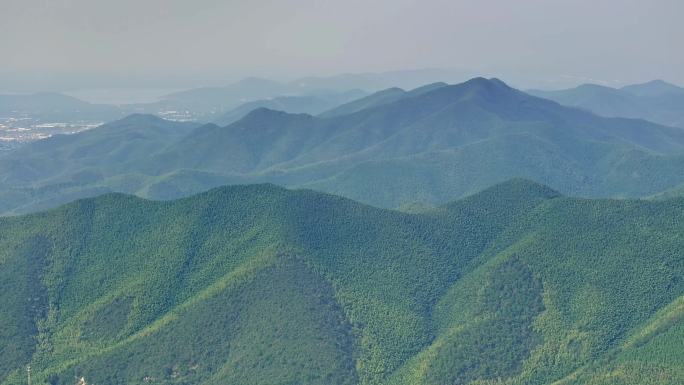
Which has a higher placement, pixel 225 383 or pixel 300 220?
pixel 300 220

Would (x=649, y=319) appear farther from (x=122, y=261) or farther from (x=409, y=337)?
(x=122, y=261)

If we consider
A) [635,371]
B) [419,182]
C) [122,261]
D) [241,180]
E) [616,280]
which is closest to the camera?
[635,371]

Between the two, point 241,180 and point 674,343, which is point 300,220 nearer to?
point 674,343

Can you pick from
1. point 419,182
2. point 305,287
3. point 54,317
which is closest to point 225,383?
point 305,287

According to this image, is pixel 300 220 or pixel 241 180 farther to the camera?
pixel 241 180

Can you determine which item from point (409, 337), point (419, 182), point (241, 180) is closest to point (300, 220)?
point (409, 337)

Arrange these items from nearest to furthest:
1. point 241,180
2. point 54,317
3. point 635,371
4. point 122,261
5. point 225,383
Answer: point 635,371, point 225,383, point 54,317, point 122,261, point 241,180
